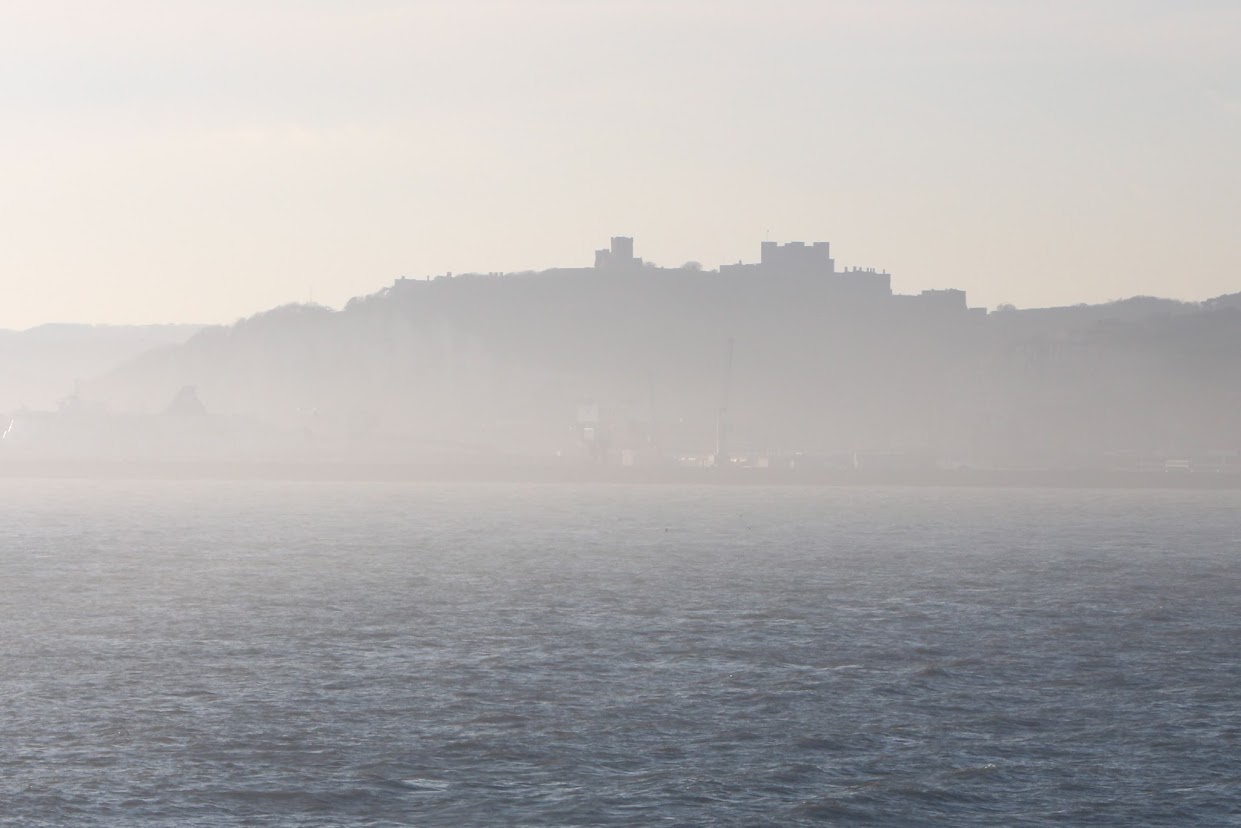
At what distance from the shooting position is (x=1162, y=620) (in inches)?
2035

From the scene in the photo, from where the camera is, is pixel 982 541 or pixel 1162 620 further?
pixel 982 541

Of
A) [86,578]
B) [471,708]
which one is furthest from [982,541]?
[471,708]

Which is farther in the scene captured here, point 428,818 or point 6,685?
point 6,685

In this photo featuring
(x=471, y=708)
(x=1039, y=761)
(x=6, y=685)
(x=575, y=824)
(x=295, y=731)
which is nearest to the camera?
(x=575, y=824)

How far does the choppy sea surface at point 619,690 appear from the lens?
89.1 feet

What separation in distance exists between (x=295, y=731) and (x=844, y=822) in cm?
1155

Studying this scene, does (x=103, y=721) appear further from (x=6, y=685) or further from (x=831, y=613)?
(x=831, y=613)

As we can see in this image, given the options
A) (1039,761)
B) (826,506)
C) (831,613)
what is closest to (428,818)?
(1039,761)

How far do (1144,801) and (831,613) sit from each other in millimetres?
26958

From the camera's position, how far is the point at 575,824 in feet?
83.8

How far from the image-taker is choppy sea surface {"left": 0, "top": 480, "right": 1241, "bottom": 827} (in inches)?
1070

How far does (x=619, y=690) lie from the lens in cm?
3712

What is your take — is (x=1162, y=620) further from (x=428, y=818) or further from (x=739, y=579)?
(x=428, y=818)

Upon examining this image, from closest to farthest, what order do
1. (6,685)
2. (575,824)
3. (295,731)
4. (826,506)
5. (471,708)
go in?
(575,824), (295,731), (471,708), (6,685), (826,506)
